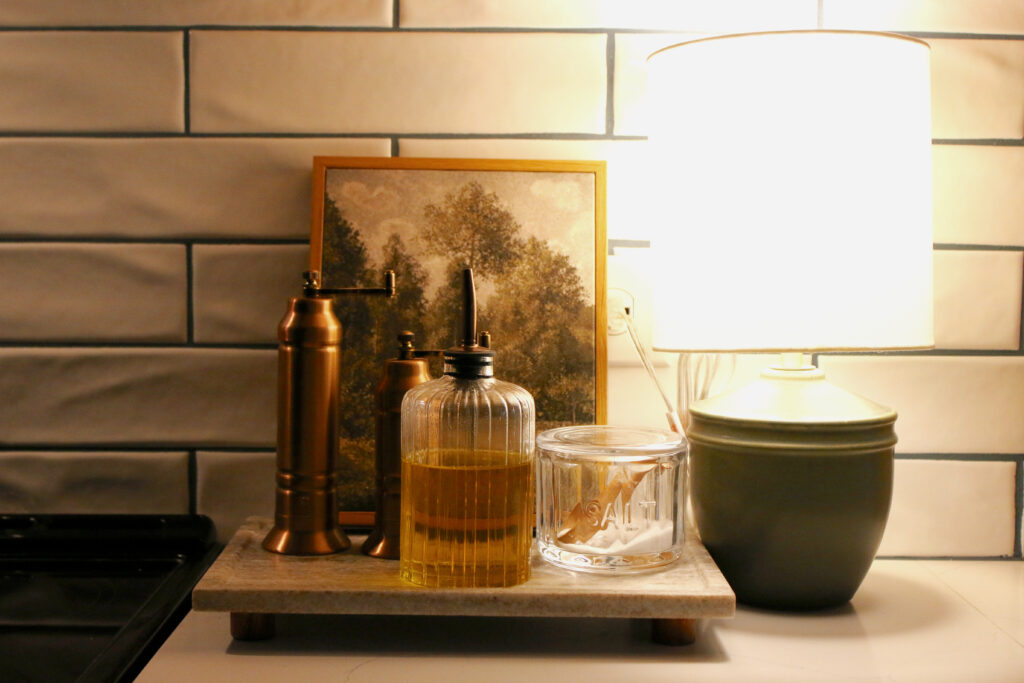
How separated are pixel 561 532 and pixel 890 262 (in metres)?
0.37

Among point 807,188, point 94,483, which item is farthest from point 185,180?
point 807,188

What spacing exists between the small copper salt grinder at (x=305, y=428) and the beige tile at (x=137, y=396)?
0.19 metres

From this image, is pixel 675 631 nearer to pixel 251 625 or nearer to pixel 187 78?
pixel 251 625

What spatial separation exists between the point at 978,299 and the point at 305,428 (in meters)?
0.73

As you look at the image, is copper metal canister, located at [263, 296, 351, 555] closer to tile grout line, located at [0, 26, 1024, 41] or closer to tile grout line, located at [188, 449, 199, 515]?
tile grout line, located at [188, 449, 199, 515]

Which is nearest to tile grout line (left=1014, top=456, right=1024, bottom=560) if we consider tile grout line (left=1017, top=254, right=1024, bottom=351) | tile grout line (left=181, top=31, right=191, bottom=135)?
tile grout line (left=1017, top=254, right=1024, bottom=351)

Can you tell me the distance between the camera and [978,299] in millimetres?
991

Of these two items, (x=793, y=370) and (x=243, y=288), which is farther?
(x=243, y=288)

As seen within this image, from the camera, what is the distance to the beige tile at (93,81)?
38.5 inches

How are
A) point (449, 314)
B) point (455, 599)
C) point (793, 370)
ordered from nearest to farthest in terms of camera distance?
point (455, 599) → point (793, 370) → point (449, 314)

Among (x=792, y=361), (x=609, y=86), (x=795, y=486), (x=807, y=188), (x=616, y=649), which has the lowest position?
(x=616, y=649)

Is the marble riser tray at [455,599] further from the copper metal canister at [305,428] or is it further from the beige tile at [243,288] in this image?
the beige tile at [243,288]

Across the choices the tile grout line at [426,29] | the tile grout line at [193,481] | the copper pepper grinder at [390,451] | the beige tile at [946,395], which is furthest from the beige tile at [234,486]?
the beige tile at [946,395]

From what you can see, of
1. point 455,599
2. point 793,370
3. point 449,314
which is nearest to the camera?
point 455,599
